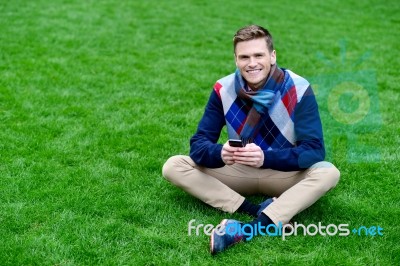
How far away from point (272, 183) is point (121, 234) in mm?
1133

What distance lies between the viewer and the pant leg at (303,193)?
3.71 m

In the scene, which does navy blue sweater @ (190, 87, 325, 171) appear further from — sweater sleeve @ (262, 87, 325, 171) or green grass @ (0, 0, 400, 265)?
green grass @ (0, 0, 400, 265)

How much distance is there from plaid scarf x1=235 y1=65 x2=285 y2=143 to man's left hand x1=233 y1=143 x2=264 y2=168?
0.32 meters

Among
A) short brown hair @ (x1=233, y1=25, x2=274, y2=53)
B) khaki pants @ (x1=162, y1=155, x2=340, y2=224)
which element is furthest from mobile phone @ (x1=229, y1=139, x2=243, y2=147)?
short brown hair @ (x1=233, y1=25, x2=274, y2=53)

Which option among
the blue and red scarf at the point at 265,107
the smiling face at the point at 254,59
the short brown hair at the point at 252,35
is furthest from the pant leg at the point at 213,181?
the short brown hair at the point at 252,35

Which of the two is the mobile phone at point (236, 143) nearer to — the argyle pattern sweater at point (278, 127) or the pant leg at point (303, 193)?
the argyle pattern sweater at point (278, 127)

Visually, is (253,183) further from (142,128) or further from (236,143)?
(142,128)

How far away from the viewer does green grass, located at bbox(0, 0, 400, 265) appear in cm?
358

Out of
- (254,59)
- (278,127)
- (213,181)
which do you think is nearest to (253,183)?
(213,181)

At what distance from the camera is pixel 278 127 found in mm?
3996

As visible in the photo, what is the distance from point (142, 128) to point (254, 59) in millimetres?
2030

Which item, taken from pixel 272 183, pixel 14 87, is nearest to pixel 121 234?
pixel 272 183

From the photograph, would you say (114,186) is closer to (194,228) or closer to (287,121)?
(194,228)

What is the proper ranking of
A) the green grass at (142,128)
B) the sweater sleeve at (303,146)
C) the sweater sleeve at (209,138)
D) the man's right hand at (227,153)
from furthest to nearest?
the sweater sleeve at (209,138), the sweater sleeve at (303,146), the man's right hand at (227,153), the green grass at (142,128)
